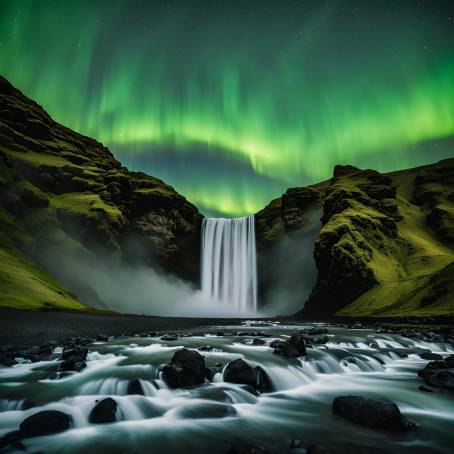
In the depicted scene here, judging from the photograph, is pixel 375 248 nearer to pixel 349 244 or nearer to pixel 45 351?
pixel 349 244

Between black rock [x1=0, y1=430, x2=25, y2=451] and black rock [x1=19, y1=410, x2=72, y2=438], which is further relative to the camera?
black rock [x1=19, y1=410, x2=72, y2=438]

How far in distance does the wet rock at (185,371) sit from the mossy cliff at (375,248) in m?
40.4

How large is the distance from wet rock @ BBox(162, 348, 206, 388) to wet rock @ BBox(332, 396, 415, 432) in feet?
19.2

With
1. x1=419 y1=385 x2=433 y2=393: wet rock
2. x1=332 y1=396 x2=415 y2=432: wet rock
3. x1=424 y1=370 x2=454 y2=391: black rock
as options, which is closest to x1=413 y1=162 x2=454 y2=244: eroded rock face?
x1=424 y1=370 x2=454 y2=391: black rock

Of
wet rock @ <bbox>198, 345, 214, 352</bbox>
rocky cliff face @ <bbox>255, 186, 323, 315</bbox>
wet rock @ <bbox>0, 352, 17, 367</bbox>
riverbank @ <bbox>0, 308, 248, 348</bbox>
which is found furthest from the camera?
rocky cliff face @ <bbox>255, 186, 323, 315</bbox>

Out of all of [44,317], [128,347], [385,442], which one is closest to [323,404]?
[385,442]

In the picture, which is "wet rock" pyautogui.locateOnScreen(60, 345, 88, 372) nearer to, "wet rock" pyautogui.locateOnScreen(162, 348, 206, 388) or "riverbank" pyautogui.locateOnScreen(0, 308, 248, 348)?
"wet rock" pyautogui.locateOnScreen(162, 348, 206, 388)

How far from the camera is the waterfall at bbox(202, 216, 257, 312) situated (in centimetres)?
10812

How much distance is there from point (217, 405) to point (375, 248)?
7831 centimetres

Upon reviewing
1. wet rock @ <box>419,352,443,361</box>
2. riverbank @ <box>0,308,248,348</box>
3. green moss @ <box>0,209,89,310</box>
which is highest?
green moss @ <box>0,209,89,310</box>

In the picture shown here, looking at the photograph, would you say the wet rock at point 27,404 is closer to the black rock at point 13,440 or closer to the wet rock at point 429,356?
the black rock at point 13,440

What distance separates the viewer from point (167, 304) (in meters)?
104

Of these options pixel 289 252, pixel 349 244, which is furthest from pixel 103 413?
pixel 289 252

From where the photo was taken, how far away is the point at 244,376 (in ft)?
43.4
